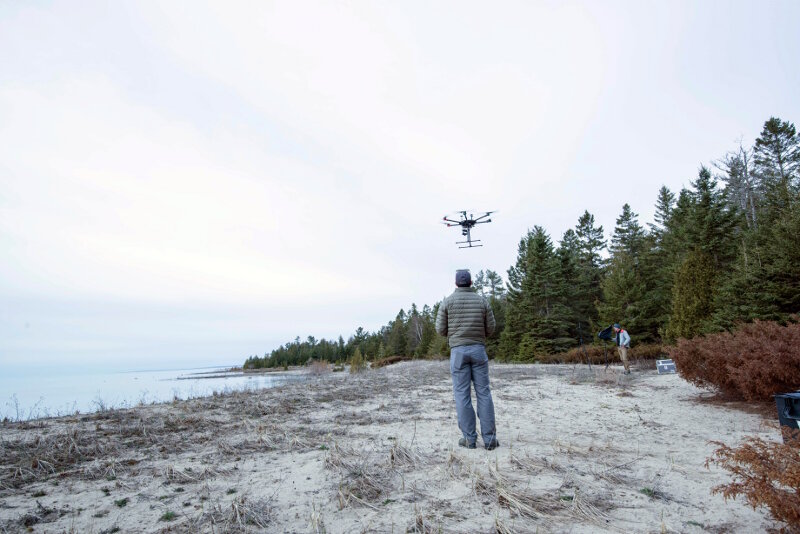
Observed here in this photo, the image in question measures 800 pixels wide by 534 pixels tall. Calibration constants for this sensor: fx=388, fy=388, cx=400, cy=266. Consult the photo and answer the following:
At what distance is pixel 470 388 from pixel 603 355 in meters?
20.0

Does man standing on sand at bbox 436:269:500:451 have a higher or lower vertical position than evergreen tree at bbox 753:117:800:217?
lower

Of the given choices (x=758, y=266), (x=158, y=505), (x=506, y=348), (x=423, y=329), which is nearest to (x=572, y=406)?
(x=158, y=505)

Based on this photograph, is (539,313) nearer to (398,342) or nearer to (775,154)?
(775,154)

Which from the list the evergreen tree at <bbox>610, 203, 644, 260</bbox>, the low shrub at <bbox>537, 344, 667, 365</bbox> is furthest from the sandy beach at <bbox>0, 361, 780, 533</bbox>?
the evergreen tree at <bbox>610, 203, 644, 260</bbox>

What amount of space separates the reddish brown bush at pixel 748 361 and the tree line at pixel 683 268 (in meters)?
7.18

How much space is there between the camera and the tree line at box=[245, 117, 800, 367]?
1474 cm

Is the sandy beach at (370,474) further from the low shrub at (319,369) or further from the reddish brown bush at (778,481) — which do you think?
the low shrub at (319,369)

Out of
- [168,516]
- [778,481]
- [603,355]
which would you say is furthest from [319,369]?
[778,481]

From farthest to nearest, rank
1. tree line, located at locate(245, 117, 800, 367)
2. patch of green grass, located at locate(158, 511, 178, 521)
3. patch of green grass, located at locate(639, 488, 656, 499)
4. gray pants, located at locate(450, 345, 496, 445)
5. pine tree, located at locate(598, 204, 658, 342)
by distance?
1. pine tree, located at locate(598, 204, 658, 342)
2. tree line, located at locate(245, 117, 800, 367)
3. gray pants, located at locate(450, 345, 496, 445)
4. patch of green grass, located at locate(639, 488, 656, 499)
5. patch of green grass, located at locate(158, 511, 178, 521)

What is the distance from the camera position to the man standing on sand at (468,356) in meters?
4.57

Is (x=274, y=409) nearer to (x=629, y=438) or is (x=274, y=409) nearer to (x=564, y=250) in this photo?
(x=629, y=438)

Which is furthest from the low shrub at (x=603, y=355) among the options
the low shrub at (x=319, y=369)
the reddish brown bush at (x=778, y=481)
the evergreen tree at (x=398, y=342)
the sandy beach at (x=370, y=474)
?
the evergreen tree at (x=398, y=342)

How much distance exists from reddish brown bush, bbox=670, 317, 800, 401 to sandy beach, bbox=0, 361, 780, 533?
65cm

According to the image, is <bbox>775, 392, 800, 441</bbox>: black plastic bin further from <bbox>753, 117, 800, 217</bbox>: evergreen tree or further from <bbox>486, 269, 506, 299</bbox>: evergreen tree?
<bbox>486, 269, 506, 299</bbox>: evergreen tree
